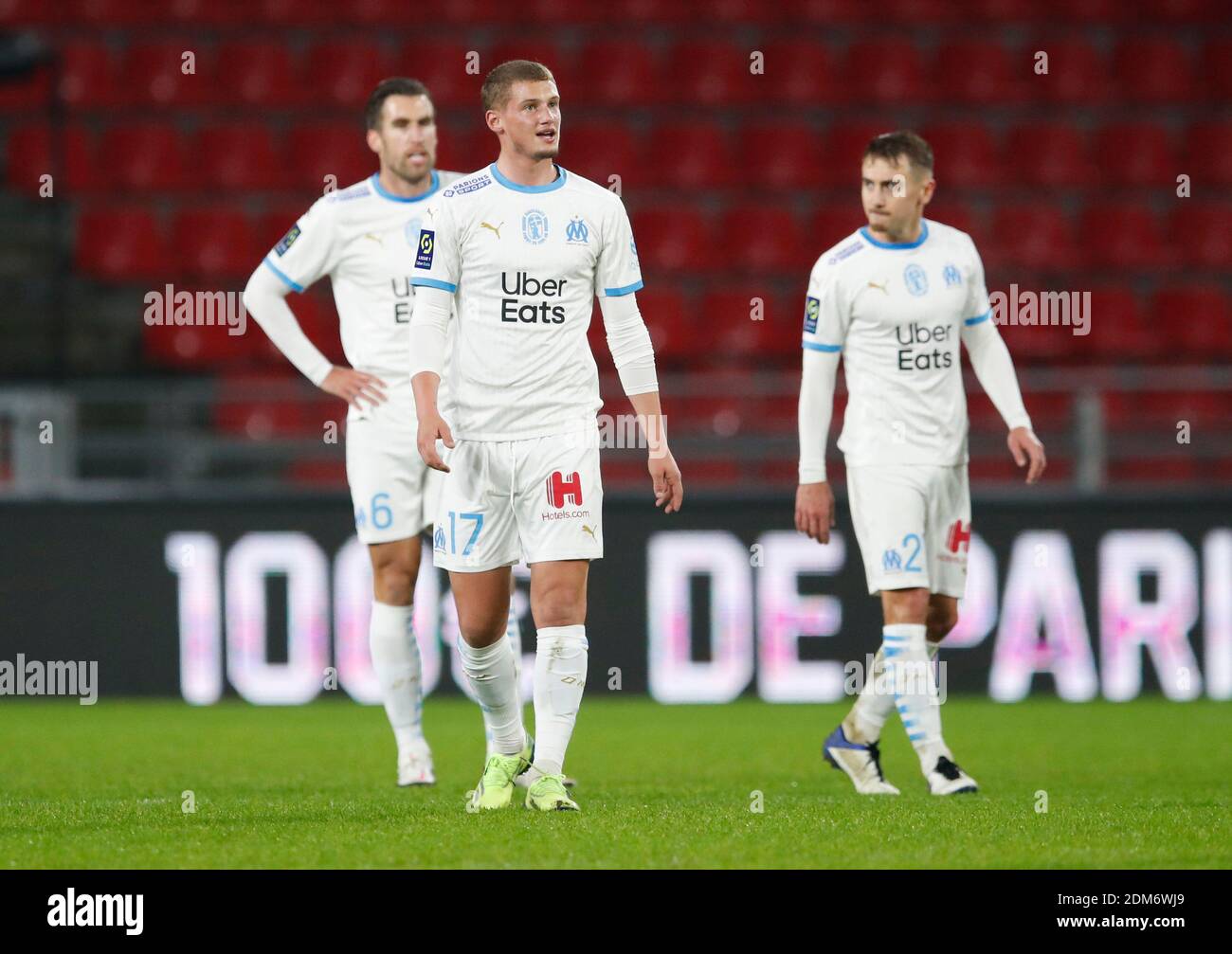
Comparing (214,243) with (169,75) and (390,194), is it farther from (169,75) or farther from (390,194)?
(390,194)

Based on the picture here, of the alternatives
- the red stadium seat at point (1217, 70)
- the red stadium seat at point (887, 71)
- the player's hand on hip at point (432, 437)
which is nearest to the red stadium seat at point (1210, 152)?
the red stadium seat at point (1217, 70)

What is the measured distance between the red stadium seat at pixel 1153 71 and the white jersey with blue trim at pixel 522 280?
10.5 m

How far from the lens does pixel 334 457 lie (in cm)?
1112

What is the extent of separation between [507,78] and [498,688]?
1903 millimetres

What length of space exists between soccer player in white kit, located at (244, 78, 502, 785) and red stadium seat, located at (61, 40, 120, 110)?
28.7ft

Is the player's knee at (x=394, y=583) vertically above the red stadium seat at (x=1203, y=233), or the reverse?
the red stadium seat at (x=1203, y=233)

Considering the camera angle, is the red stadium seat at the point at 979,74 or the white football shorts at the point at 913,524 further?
the red stadium seat at the point at 979,74

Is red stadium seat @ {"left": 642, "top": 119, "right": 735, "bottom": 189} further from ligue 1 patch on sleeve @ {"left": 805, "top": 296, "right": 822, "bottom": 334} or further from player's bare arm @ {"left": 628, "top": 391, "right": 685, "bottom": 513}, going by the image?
player's bare arm @ {"left": 628, "top": 391, "right": 685, "bottom": 513}

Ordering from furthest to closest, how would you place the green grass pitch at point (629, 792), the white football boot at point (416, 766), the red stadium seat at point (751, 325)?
1. the red stadium seat at point (751, 325)
2. the white football boot at point (416, 766)
3. the green grass pitch at point (629, 792)

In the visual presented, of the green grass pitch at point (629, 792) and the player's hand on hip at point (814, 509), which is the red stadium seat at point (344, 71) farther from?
the player's hand on hip at point (814, 509)

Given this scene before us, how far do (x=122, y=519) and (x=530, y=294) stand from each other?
5838 mm

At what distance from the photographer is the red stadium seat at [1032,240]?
14203 millimetres

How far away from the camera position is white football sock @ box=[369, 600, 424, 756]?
23.3ft

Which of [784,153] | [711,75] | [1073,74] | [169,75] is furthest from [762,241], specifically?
[169,75]
